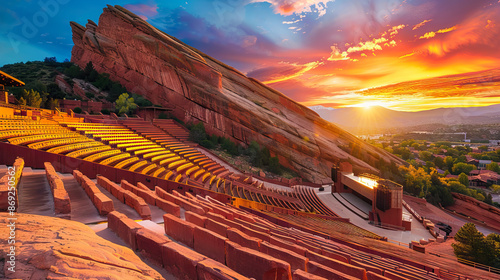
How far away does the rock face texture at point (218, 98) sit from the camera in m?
33.7

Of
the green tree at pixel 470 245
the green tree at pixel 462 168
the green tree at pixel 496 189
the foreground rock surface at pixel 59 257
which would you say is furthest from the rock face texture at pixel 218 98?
the green tree at pixel 462 168

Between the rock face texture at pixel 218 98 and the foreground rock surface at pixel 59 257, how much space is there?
3122cm

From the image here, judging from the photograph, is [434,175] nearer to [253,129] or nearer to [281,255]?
[253,129]

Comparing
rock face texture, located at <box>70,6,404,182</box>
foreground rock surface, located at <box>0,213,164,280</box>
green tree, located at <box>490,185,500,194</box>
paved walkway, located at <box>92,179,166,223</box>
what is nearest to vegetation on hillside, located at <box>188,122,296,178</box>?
rock face texture, located at <box>70,6,404,182</box>

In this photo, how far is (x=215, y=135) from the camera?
33906mm

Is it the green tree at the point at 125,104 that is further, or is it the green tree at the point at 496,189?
the green tree at the point at 496,189

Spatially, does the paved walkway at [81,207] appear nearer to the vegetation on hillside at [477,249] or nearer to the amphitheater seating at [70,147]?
the amphitheater seating at [70,147]

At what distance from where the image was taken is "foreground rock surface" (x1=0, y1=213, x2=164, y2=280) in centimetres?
154

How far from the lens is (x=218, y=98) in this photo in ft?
114

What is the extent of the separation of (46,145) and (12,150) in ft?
5.27

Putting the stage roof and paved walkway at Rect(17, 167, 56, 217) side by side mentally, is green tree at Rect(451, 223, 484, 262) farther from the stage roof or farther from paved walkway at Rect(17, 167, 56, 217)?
the stage roof

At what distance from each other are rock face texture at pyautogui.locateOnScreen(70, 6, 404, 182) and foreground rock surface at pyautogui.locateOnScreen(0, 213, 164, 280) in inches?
1229

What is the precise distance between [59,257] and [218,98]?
34132 millimetres

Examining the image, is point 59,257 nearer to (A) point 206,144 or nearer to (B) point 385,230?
(B) point 385,230
